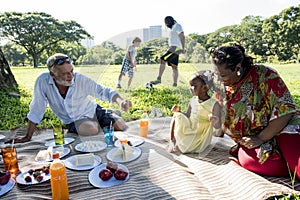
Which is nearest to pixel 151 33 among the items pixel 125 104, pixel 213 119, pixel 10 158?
pixel 125 104

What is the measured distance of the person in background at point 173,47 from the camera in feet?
6.82

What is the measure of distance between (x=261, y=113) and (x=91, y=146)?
1.73 m

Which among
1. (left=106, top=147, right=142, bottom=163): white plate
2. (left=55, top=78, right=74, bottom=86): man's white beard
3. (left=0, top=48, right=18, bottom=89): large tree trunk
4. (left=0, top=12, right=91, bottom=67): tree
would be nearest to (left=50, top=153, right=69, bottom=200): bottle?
(left=106, top=147, right=142, bottom=163): white plate

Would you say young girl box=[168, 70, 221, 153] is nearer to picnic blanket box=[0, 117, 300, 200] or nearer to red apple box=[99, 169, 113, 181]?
picnic blanket box=[0, 117, 300, 200]

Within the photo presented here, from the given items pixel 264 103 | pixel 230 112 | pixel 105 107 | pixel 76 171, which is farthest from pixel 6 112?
pixel 264 103

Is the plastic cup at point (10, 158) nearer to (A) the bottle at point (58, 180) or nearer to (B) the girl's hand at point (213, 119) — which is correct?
(A) the bottle at point (58, 180)

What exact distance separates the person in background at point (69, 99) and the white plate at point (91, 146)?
334 mm

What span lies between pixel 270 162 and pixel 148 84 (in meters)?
1.23

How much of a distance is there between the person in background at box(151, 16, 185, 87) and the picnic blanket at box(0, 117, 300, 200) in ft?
2.58

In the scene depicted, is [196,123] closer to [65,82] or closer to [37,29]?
[65,82]

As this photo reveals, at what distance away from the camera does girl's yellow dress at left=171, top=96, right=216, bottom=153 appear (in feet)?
8.38

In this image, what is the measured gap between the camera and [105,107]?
3.67 m

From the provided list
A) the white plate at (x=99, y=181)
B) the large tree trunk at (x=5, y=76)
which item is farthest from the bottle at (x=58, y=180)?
the large tree trunk at (x=5, y=76)

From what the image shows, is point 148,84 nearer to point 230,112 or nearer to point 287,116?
point 230,112
